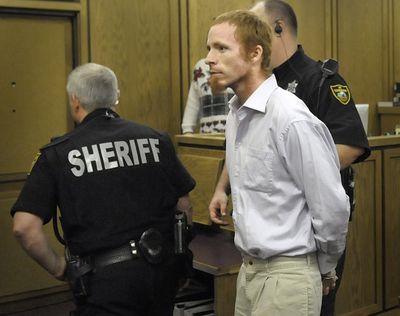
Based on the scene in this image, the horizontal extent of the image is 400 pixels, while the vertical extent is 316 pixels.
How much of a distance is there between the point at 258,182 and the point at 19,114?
2909 millimetres

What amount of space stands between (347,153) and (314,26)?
13.9 ft

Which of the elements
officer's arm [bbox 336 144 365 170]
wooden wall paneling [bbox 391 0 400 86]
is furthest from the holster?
wooden wall paneling [bbox 391 0 400 86]

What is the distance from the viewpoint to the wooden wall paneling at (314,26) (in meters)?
6.05

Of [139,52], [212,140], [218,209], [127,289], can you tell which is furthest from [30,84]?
[218,209]

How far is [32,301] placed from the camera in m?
4.29

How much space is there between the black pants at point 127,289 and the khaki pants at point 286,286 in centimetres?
58

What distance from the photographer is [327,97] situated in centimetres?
221

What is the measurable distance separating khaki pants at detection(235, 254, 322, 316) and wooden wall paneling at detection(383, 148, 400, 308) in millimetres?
2051

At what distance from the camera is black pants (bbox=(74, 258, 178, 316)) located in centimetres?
220

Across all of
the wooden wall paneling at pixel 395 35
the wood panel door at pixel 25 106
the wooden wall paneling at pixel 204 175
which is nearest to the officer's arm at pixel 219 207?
the wooden wall paneling at pixel 204 175

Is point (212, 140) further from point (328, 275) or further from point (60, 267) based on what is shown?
point (328, 275)

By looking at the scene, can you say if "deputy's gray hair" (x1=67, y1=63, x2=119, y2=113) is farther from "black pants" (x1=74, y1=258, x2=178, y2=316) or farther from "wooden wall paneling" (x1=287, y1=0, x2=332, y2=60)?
"wooden wall paneling" (x1=287, y1=0, x2=332, y2=60)

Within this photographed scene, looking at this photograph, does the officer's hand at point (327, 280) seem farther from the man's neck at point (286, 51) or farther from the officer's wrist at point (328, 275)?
the man's neck at point (286, 51)

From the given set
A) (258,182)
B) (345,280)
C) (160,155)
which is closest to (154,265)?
(160,155)
